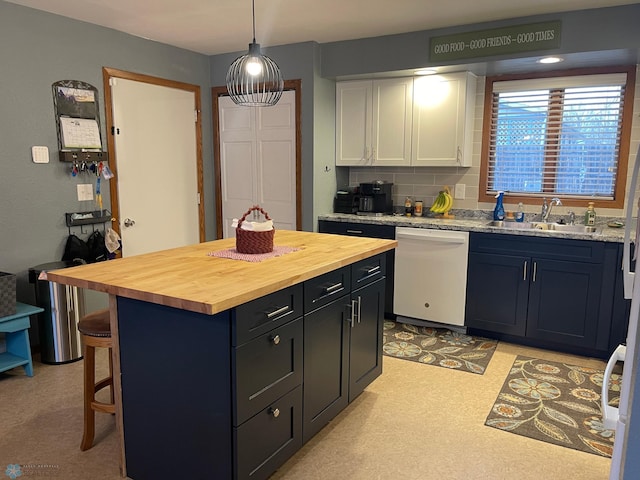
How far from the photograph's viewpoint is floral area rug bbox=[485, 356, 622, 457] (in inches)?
103

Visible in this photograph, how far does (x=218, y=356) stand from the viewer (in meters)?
1.86

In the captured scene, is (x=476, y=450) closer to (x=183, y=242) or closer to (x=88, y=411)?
(x=88, y=411)

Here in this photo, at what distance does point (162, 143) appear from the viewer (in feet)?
14.6

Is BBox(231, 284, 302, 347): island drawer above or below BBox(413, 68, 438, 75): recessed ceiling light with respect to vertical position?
below

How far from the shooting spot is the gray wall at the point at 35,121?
3330mm

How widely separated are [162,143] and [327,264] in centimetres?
272

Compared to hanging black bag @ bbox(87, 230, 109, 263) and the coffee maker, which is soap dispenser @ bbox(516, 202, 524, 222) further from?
hanging black bag @ bbox(87, 230, 109, 263)

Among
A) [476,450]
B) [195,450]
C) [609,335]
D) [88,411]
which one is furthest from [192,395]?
[609,335]

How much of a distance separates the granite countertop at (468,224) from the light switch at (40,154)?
2219 millimetres

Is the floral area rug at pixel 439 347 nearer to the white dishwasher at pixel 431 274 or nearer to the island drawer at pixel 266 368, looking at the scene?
the white dishwasher at pixel 431 274

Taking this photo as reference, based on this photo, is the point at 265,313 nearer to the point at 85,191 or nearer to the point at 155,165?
the point at 85,191

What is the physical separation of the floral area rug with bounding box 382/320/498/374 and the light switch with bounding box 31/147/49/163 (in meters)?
2.80

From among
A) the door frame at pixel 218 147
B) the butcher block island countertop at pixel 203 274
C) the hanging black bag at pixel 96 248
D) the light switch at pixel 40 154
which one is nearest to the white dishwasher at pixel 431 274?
the door frame at pixel 218 147

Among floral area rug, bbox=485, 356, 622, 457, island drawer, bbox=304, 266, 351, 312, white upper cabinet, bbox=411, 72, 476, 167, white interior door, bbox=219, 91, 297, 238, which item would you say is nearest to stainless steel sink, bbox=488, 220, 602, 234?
white upper cabinet, bbox=411, 72, 476, 167
